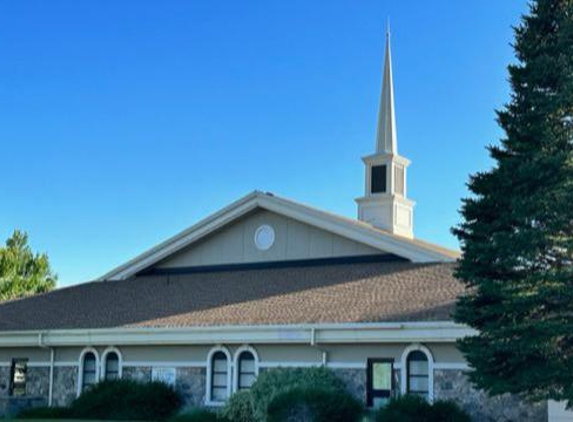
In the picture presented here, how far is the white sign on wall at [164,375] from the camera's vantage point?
75.8ft

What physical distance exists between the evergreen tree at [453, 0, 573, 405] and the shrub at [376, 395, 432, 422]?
2.86 meters

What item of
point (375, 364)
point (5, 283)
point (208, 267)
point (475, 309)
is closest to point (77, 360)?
point (208, 267)

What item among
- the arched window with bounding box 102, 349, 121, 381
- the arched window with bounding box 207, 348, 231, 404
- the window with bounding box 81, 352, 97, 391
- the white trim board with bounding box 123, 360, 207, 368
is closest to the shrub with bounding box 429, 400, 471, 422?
the arched window with bounding box 207, 348, 231, 404

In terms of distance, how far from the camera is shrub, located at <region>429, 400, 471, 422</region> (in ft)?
59.9

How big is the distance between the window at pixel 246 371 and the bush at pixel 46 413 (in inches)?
173

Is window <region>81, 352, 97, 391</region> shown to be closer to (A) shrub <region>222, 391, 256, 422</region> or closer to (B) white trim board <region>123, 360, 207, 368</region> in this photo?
(B) white trim board <region>123, 360, 207, 368</region>

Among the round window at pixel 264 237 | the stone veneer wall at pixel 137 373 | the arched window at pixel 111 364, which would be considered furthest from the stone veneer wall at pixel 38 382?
the round window at pixel 264 237

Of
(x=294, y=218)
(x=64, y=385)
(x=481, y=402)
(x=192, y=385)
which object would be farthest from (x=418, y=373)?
(x=64, y=385)

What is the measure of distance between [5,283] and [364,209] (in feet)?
85.1

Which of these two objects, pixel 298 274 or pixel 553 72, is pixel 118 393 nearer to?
pixel 298 274

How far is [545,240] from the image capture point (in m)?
14.5

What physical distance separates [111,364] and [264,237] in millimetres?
5750

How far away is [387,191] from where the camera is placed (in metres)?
28.9

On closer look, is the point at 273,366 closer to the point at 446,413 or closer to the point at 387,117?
the point at 446,413
